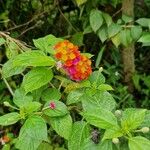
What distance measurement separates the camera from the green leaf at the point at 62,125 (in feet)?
4.15

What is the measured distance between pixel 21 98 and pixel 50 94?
0.09m

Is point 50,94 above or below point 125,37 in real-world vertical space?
above

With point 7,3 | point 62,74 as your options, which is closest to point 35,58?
point 62,74

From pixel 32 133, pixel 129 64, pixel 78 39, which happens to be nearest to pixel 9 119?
pixel 32 133

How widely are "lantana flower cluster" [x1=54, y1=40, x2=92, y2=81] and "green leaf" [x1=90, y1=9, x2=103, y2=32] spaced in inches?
30.3

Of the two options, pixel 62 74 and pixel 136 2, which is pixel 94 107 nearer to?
pixel 62 74

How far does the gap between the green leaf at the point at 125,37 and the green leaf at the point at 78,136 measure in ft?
2.99

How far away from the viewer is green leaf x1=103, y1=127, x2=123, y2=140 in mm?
1133

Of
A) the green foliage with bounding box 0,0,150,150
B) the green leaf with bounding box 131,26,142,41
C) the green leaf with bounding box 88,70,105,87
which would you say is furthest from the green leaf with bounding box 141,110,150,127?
the green leaf with bounding box 131,26,142,41

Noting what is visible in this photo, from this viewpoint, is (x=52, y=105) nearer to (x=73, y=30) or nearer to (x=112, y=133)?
(x=112, y=133)

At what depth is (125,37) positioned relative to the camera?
2117 mm

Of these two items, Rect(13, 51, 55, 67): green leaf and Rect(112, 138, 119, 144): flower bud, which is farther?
Rect(13, 51, 55, 67): green leaf

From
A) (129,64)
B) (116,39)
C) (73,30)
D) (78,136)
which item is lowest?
(129,64)

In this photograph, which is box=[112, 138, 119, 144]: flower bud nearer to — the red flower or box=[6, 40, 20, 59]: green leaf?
the red flower
